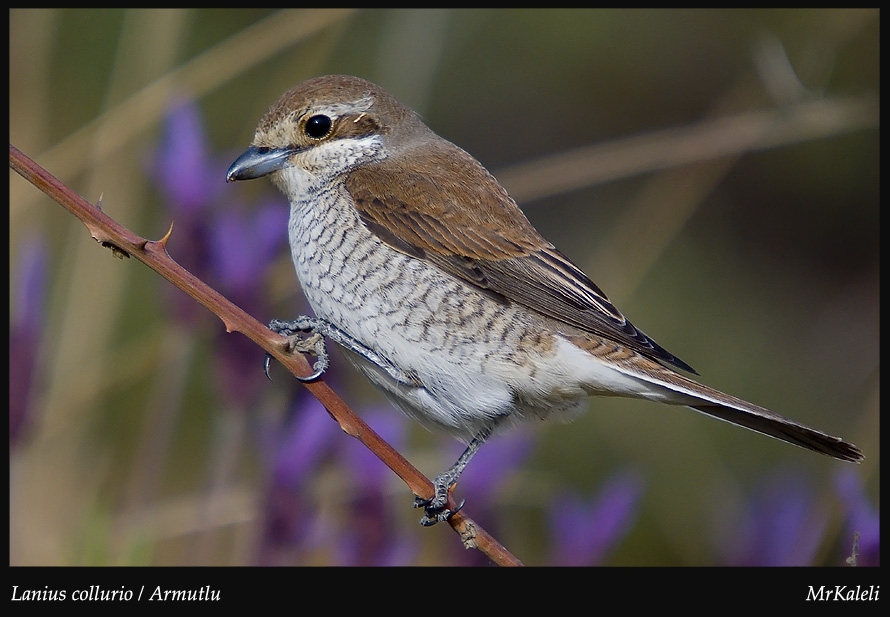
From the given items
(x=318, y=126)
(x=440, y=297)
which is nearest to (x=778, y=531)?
(x=440, y=297)

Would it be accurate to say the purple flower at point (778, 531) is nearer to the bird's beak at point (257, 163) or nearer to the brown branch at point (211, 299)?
the brown branch at point (211, 299)

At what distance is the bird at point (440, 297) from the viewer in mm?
2518

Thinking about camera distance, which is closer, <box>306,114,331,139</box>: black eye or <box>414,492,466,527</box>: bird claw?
<box>414,492,466,527</box>: bird claw

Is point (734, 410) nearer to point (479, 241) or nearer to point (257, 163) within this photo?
point (479, 241)

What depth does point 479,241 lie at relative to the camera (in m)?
A: 2.70

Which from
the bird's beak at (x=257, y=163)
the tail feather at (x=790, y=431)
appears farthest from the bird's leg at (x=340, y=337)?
the tail feather at (x=790, y=431)

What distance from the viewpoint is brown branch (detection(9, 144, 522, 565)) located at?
1.72m

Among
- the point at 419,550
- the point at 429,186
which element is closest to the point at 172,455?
the point at 419,550

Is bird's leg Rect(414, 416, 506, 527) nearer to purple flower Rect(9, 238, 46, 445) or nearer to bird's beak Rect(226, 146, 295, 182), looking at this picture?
bird's beak Rect(226, 146, 295, 182)

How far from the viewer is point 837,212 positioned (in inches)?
226

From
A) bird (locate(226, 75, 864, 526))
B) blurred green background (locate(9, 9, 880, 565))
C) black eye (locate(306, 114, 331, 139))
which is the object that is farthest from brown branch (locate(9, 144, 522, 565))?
black eye (locate(306, 114, 331, 139))

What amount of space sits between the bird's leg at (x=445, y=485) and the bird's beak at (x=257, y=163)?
33.2 inches

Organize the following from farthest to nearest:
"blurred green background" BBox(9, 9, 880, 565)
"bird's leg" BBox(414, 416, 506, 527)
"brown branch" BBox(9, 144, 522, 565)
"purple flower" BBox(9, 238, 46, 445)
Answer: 1. "blurred green background" BBox(9, 9, 880, 565)
2. "purple flower" BBox(9, 238, 46, 445)
3. "bird's leg" BBox(414, 416, 506, 527)
4. "brown branch" BBox(9, 144, 522, 565)

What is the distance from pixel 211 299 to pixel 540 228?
160 inches
